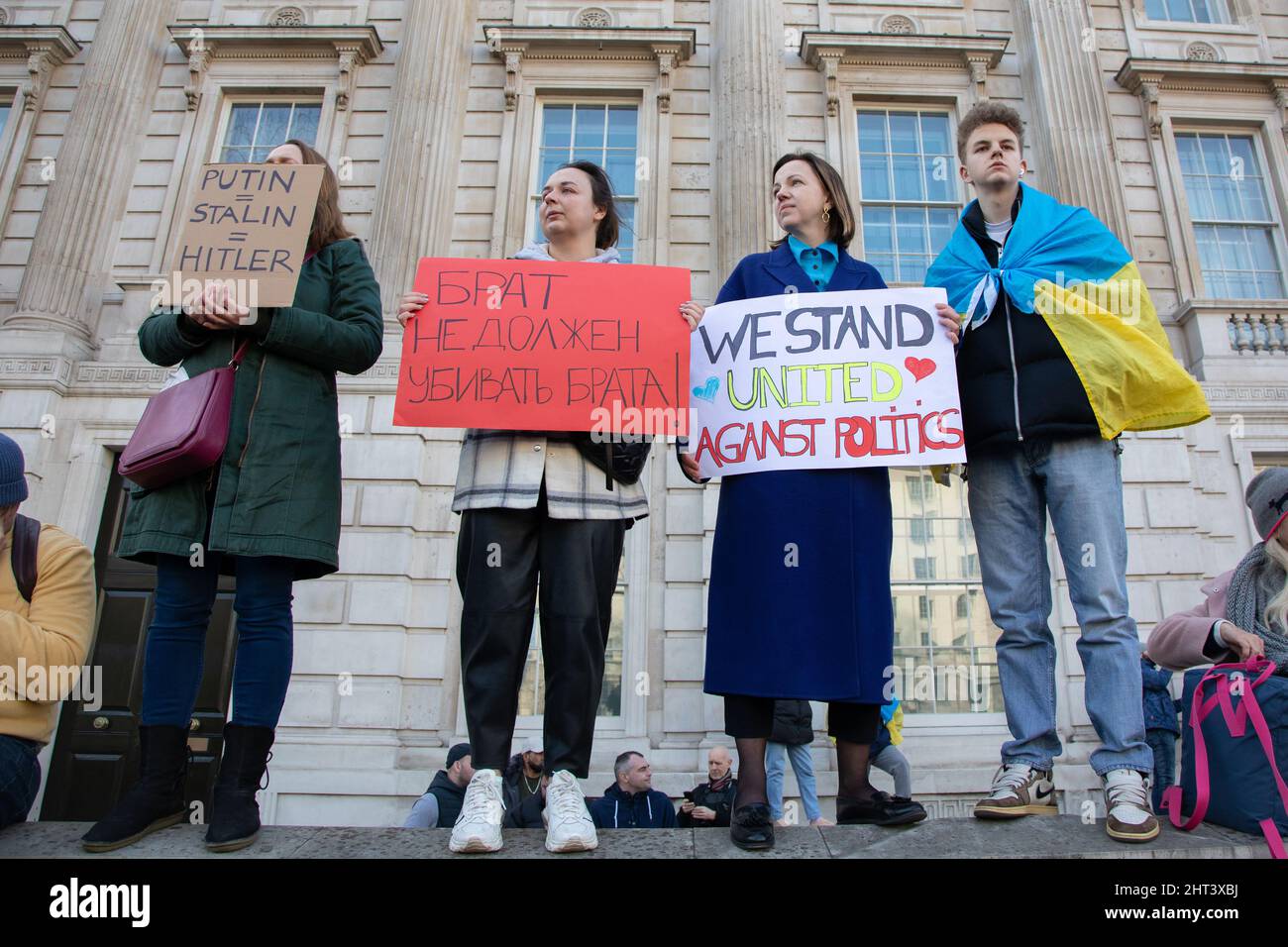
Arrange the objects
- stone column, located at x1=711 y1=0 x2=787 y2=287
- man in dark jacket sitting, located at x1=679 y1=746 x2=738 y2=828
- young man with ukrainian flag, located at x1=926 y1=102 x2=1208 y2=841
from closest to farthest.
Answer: young man with ukrainian flag, located at x1=926 y1=102 x2=1208 y2=841
man in dark jacket sitting, located at x1=679 y1=746 x2=738 y2=828
stone column, located at x1=711 y1=0 x2=787 y2=287

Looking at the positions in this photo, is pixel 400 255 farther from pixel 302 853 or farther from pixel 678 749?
pixel 302 853

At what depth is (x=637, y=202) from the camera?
10125 millimetres

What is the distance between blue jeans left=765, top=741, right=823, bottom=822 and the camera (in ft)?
21.4

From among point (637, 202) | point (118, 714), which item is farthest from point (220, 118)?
point (118, 714)

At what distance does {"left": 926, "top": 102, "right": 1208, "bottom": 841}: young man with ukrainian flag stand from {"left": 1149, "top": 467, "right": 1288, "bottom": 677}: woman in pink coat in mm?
624

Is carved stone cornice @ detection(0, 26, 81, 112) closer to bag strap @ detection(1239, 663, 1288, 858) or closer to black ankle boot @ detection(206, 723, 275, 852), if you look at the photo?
black ankle boot @ detection(206, 723, 275, 852)

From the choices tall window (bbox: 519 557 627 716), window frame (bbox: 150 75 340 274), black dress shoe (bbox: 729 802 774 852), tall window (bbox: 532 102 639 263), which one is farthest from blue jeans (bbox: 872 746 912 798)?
window frame (bbox: 150 75 340 274)

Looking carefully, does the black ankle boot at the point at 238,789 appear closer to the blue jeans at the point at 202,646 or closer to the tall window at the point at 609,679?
the blue jeans at the point at 202,646

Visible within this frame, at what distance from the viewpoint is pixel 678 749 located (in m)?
7.97

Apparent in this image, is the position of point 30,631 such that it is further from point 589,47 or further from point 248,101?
point 248,101

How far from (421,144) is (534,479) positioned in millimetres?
8323

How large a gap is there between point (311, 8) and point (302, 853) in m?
11.8

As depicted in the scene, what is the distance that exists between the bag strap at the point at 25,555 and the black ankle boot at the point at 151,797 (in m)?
0.81
